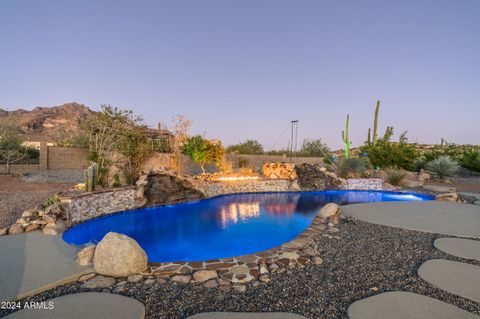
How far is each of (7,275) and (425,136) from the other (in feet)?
128

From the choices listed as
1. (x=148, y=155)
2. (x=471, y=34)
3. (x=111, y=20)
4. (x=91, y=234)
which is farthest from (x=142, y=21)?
(x=471, y=34)

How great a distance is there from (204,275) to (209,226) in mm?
3533

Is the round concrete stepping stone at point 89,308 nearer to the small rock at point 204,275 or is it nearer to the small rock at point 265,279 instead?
the small rock at point 204,275

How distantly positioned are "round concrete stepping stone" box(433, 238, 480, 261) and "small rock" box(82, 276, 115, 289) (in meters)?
4.66

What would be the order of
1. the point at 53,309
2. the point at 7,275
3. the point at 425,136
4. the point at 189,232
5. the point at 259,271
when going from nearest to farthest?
the point at 53,309, the point at 7,275, the point at 259,271, the point at 189,232, the point at 425,136

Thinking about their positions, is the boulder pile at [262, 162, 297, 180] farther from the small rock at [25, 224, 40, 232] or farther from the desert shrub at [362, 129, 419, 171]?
the small rock at [25, 224, 40, 232]

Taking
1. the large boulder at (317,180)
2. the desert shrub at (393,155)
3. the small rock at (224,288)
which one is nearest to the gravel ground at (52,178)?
→ the small rock at (224,288)

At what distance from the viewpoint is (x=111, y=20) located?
10.5 metres

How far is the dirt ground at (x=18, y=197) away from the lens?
17.5 ft

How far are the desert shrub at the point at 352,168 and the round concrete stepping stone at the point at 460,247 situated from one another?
8.85 metres

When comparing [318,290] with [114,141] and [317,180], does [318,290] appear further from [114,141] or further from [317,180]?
[114,141]

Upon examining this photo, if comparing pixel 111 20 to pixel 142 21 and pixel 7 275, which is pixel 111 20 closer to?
pixel 142 21

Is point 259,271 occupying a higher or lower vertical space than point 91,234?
higher

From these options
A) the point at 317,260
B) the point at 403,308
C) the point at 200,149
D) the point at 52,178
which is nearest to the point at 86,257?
the point at 317,260
